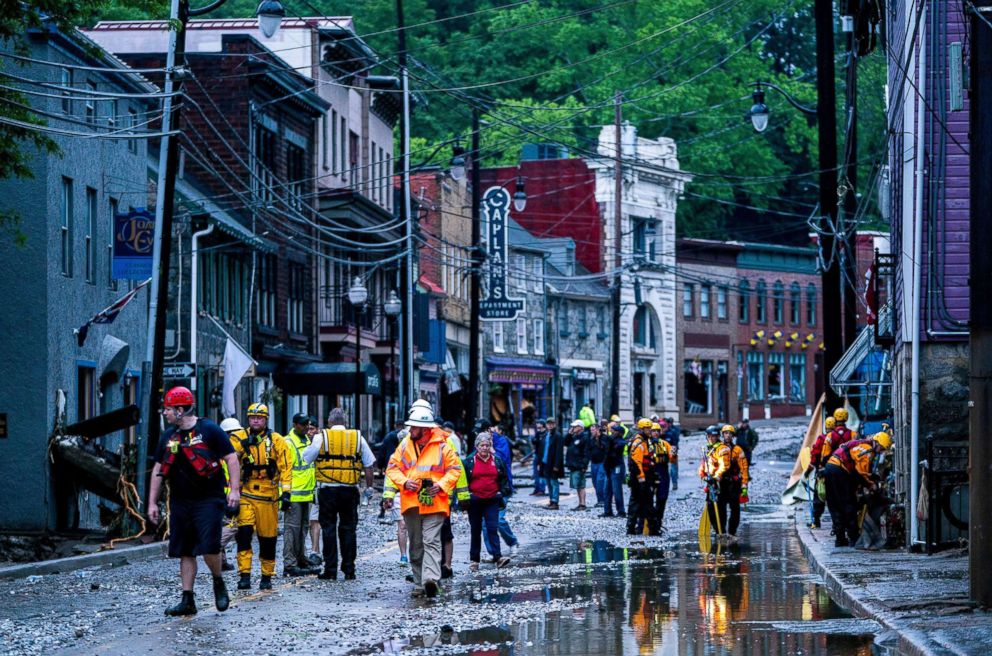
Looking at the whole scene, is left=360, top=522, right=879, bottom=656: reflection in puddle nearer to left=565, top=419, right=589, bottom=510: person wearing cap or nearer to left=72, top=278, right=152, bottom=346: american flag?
left=72, top=278, right=152, bottom=346: american flag

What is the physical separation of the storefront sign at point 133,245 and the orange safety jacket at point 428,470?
14.0 metres

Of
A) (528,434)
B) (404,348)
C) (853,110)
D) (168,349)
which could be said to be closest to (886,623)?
(853,110)

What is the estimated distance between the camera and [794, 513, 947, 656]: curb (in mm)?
12473

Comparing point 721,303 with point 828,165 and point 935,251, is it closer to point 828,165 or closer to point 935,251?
point 828,165

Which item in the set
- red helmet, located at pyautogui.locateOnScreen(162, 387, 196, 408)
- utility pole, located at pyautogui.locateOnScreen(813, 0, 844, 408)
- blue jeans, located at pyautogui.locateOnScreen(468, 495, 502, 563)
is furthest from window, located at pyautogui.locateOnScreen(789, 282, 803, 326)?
red helmet, located at pyautogui.locateOnScreen(162, 387, 196, 408)

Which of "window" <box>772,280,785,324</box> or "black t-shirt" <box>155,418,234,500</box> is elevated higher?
"window" <box>772,280,785,324</box>

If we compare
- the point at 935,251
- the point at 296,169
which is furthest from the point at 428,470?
the point at 296,169

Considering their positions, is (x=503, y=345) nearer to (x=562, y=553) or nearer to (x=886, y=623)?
(x=562, y=553)

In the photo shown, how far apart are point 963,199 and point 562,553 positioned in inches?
281

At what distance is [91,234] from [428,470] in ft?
55.2

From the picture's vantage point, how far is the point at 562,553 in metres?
24.3

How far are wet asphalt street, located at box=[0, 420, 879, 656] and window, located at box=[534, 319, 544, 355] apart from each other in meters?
50.9

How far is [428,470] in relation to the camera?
17828mm

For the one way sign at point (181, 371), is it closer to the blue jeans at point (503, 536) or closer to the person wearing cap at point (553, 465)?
the blue jeans at point (503, 536)
